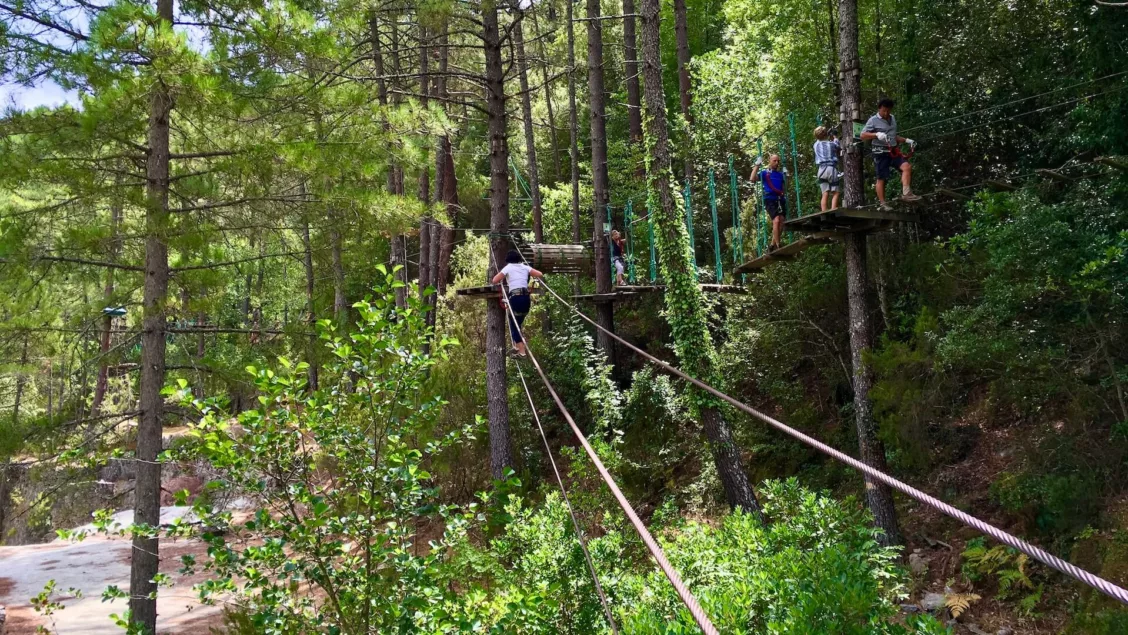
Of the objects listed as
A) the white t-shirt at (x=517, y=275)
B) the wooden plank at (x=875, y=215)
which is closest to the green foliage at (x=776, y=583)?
the wooden plank at (x=875, y=215)

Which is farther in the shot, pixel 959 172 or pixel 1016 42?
pixel 959 172

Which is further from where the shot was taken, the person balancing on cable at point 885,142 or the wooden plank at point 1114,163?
the person balancing on cable at point 885,142

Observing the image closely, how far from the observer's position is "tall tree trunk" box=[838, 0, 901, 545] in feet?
29.1

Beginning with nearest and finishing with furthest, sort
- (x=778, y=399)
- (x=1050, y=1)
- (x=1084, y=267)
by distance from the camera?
(x=1084, y=267) → (x=1050, y=1) → (x=778, y=399)

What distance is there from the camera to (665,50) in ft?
85.7

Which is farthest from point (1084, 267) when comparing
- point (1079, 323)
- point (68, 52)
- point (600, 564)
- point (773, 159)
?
point (68, 52)

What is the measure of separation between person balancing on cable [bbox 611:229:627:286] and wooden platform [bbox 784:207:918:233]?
20.4 feet

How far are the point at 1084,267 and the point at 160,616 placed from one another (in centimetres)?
1395

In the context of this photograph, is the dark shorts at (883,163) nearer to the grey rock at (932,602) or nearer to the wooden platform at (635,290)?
the wooden platform at (635,290)

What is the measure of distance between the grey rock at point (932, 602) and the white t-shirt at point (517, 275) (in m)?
5.89

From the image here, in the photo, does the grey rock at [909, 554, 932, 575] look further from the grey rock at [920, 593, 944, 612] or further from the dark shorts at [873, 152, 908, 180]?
the dark shorts at [873, 152, 908, 180]

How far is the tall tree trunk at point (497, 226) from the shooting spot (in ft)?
37.8

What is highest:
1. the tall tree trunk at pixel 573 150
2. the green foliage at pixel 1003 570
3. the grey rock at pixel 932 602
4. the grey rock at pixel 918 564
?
the tall tree trunk at pixel 573 150

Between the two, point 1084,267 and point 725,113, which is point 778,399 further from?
point 725,113
